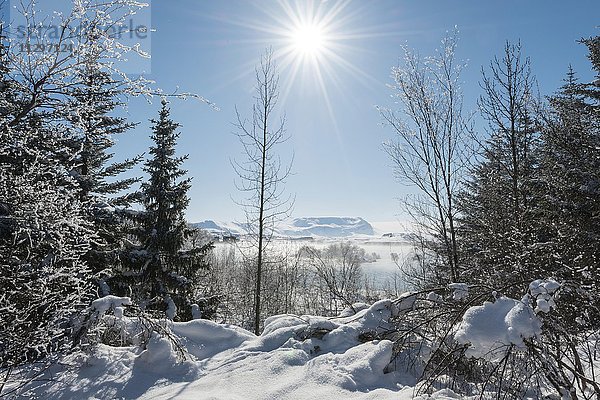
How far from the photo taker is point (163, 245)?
41.3ft

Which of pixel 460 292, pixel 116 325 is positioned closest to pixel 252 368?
pixel 116 325

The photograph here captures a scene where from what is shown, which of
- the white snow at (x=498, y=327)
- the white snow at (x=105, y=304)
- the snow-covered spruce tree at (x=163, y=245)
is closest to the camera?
the white snow at (x=498, y=327)

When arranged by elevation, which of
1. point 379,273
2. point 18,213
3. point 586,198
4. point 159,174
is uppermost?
point 159,174

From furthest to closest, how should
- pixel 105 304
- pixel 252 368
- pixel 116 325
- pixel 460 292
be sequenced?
1. pixel 116 325
2. pixel 105 304
3. pixel 252 368
4. pixel 460 292

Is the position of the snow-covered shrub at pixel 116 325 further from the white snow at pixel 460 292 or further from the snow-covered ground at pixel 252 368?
the white snow at pixel 460 292

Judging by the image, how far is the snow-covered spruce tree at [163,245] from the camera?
12.2 m

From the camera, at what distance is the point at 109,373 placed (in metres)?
4.66

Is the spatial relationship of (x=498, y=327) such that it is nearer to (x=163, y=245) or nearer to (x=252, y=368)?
(x=252, y=368)

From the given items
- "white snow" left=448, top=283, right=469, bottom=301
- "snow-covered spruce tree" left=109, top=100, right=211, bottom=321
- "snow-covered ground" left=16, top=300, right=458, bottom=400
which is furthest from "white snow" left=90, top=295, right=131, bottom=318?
"snow-covered spruce tree" left=109, top=100, right=211, bottom=321

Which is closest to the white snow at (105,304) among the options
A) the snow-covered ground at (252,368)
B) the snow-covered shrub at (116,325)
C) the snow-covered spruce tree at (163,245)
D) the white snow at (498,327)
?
the snow-covered shrub at (116,325)

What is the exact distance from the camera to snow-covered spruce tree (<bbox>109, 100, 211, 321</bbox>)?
12172 millimetres

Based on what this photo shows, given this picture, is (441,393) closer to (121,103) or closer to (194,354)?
(194,354)

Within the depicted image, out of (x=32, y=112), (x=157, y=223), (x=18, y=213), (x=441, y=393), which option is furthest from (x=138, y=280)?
(x=441, y=393)

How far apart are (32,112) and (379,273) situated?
84.5 m
